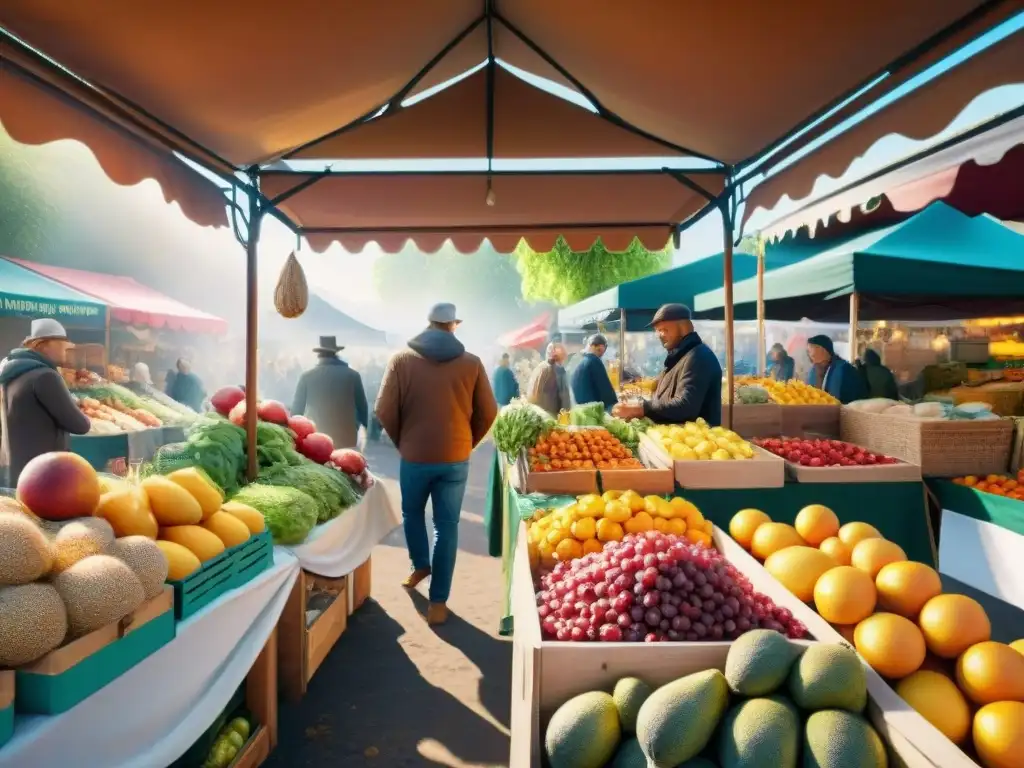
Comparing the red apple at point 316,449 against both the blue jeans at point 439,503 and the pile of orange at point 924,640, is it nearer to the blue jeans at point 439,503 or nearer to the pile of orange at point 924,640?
the blue jeans at point 439,503

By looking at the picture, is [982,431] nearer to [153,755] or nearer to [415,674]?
[415,674]

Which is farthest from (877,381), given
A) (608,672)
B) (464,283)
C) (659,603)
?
(464,283)

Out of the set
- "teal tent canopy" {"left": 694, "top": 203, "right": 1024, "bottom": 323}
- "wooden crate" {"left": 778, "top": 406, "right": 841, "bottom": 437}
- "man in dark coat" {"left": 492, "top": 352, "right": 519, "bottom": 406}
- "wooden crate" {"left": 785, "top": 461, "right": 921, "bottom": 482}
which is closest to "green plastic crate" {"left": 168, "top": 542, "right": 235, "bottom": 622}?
"wooden crate" {"left": 785, "top": 461, "right": 921, "bottom": 482}

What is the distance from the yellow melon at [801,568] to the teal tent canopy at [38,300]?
11.7m

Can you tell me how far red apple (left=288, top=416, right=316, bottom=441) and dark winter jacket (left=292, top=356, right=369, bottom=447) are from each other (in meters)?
1.89

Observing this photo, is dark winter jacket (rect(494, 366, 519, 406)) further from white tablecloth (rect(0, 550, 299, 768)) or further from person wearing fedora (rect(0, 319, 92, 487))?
white tablecloth (rect(0, 550, 299, 768))

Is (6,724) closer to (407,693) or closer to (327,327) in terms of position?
(407,693)

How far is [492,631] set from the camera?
4141mm

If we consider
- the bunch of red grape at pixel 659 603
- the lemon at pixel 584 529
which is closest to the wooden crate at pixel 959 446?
the lemon at pixel 584 529

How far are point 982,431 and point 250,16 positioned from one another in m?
4.60

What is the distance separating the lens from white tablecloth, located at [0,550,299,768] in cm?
161

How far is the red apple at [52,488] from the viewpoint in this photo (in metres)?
1.92

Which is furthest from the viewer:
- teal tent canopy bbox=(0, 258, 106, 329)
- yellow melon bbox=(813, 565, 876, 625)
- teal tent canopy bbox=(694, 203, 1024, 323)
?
teal tent canopy bbox=(0, 258, 106, 329)

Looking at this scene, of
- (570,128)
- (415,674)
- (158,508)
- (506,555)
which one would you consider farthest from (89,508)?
(570,128)
